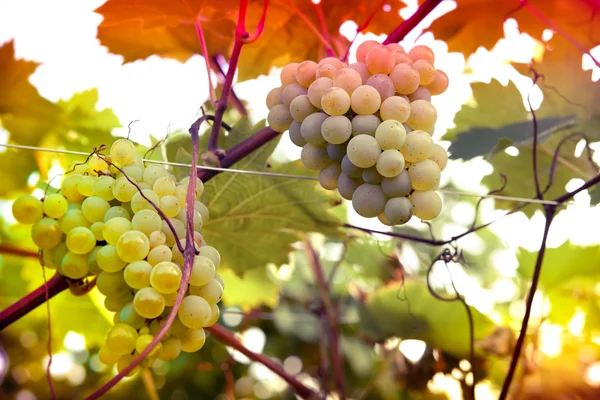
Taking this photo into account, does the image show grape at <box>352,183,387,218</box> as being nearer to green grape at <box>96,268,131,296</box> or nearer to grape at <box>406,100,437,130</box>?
→ grape at <box>406,100,437,130</box>

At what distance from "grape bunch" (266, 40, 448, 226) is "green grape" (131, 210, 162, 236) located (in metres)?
0.13

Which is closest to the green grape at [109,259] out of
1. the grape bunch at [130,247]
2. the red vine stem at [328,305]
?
the grape bunch at [130,247]

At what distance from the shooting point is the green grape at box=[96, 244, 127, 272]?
379 millimetres

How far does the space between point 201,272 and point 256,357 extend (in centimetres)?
30

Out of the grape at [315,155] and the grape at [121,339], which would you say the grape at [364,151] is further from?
the grape at [121,339]

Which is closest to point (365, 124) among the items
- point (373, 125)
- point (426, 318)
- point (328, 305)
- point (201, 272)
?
point (373, 125)

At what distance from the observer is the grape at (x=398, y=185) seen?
0.40 meters

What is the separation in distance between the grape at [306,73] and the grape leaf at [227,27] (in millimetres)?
213

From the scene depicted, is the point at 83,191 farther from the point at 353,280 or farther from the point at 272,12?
the point at 353,280

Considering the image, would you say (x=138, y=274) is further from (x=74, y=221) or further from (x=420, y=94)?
(x=420, y=94)

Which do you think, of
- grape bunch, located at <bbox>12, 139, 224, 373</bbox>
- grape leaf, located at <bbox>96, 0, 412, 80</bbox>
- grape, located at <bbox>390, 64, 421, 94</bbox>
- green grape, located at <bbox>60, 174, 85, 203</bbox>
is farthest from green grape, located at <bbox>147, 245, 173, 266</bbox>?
grape leaf, located at <bbox>96, 0, 412, 80</bbox>

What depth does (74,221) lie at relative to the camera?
418mm

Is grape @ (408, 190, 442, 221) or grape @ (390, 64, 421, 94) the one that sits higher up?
grape @ (390, 64, 421, 94)

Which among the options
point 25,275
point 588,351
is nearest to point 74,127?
point 25,275
